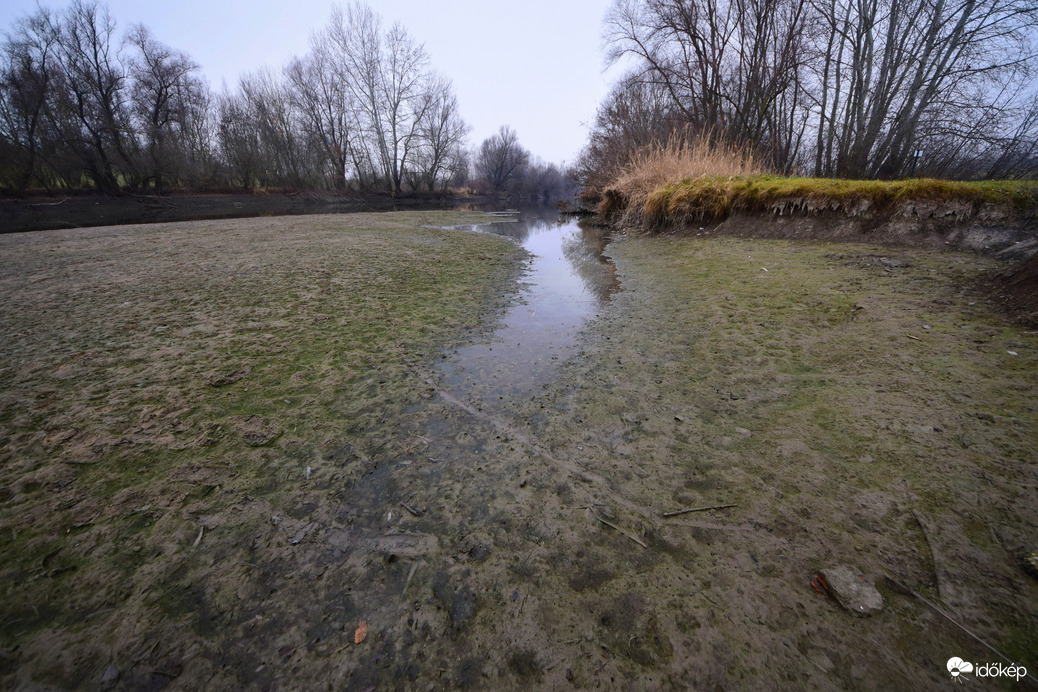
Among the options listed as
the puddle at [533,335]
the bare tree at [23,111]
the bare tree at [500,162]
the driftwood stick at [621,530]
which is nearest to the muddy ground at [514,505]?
the driftwood stick at [621,530]

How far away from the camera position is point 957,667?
2.50 feet

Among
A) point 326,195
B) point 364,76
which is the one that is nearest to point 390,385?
point 326,195

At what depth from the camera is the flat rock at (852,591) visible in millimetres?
868

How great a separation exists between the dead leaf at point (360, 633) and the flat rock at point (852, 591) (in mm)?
1109

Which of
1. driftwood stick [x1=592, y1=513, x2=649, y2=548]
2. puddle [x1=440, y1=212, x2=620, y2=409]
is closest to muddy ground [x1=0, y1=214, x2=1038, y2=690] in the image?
driftwood stick [x1=592, y1=513, x2=649, y2=548]

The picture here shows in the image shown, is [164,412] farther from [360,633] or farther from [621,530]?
[621,530]

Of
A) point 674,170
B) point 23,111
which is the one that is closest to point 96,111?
point 23,111

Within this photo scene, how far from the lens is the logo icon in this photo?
29.5 inches

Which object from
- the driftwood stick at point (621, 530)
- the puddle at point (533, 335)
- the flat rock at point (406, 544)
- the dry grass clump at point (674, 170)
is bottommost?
the flat rock at point (406, 544)

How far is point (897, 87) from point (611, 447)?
13.6 meters

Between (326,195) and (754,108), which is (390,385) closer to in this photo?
(754,108)

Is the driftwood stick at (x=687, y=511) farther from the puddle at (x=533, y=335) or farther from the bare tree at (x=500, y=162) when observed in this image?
the bare tree at (x=500, y=162)

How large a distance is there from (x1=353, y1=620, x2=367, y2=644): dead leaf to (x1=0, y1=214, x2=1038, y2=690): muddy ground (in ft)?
0.04

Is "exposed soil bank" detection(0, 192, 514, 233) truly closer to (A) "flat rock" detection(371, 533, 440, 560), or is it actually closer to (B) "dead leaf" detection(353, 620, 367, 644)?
(A) "flat rock" detection(371, 533, 440, 560)
